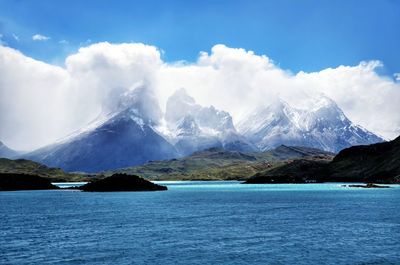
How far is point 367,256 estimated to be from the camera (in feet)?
223

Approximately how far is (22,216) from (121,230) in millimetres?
48179

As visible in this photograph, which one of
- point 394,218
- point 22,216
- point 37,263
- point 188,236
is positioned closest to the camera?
point 37,263

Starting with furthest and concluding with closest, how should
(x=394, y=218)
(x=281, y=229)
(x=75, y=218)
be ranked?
1. (x=75, y=218)
2. (x=394, y=218)
3. (x=281, y=229)

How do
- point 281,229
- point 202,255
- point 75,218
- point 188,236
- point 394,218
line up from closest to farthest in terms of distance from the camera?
point 202,255
point 188,236
point 281,229
point 394,218
point 75,218

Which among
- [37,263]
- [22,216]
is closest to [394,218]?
[37,263]

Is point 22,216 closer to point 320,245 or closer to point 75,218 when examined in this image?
point 75,218

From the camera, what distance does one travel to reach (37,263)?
210 ft

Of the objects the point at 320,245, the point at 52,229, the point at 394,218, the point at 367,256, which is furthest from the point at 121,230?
the point at 394,218

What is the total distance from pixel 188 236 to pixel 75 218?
4779 cm

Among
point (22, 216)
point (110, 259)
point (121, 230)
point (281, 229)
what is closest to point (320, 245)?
point (281, 229)

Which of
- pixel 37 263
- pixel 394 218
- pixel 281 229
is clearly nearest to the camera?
pixel 37 263

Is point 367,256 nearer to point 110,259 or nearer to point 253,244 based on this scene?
point 253,244

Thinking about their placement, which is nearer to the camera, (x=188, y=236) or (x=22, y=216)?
(x=188, y=236)

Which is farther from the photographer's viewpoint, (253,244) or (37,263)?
(253,244)
